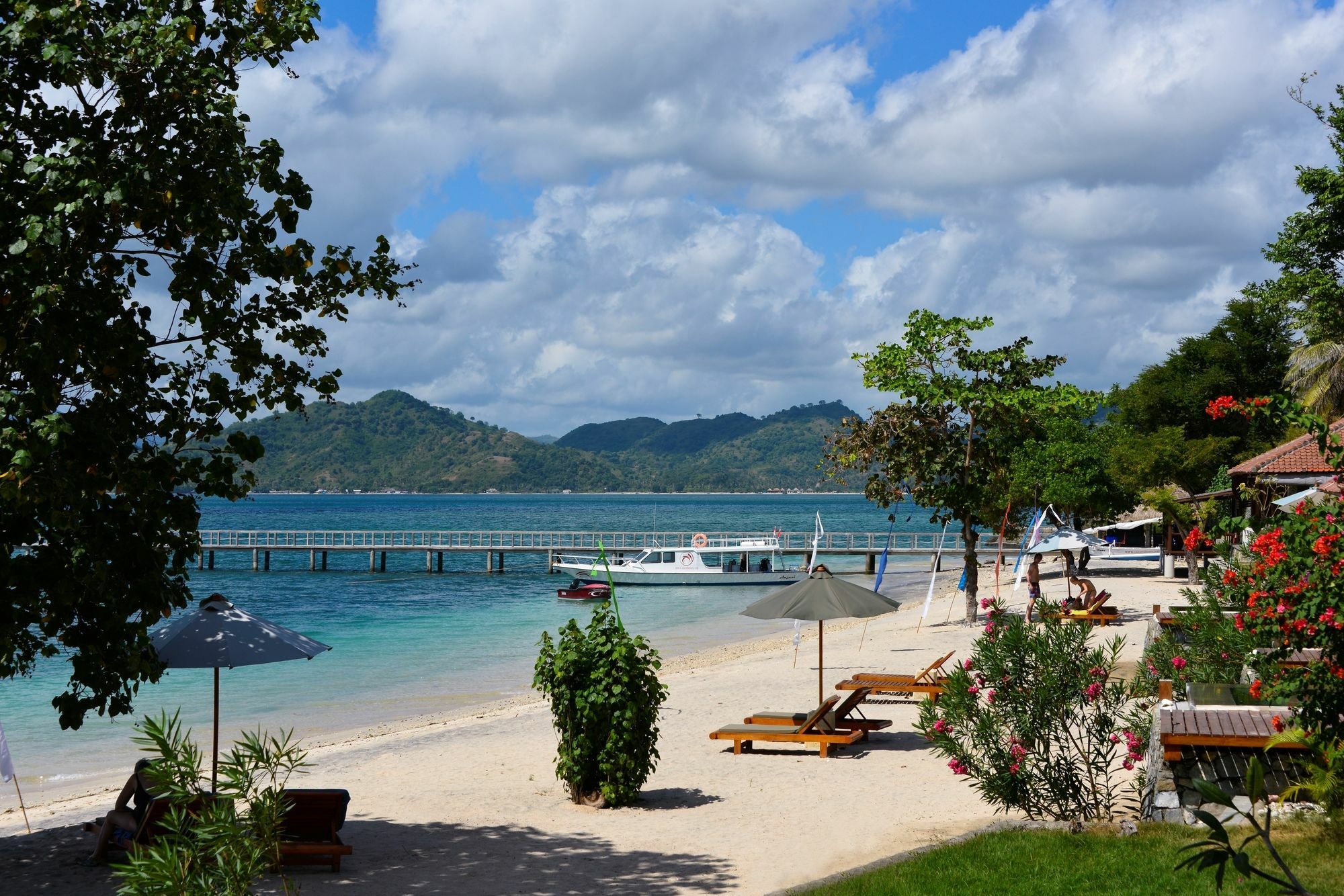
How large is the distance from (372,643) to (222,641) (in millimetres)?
25248

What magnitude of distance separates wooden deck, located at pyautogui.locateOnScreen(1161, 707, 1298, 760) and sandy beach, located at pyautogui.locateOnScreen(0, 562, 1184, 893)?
1742 millimetres

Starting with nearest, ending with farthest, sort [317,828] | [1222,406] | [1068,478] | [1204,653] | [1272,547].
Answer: [1272,547], [1222,406], [317,828], [1204,653], [1068,478]

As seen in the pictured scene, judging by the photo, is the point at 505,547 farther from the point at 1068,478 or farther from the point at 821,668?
the point at 821,668

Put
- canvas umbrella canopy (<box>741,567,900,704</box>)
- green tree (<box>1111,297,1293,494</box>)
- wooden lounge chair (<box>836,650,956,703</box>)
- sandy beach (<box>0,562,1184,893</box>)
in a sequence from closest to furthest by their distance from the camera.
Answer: sandy beach (<box>0,562,1184,893</box>)
canvas umbrella canopy (<box>741,567,900,704</box>)
wooden lounge chair (<box>836,650,956,703</box>)
green tree (<box>1111,297,1293,494</box>)

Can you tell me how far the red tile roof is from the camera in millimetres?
28984

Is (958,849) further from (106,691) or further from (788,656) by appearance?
(788,656)

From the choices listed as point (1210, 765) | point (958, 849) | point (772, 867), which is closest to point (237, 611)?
point (772, 867)

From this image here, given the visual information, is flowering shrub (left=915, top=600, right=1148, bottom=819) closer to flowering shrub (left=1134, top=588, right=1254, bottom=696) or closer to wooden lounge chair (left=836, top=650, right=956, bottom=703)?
flowering shrub (left=1134, top=588, right=1254, bottom=696)

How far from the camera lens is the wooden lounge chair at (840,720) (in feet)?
44.6

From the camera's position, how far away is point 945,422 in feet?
85.4

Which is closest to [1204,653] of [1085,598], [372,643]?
[1085,598]

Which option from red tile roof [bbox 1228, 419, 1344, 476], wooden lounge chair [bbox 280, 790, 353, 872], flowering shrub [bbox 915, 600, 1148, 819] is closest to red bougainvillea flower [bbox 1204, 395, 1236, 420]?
flowering shrub [bbox 915, 600, 1148, 819]

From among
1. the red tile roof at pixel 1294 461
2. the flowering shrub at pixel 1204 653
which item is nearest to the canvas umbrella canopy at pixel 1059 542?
the red tile roof at pixel 1294 461

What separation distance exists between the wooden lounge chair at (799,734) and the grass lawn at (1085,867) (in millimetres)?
4626
